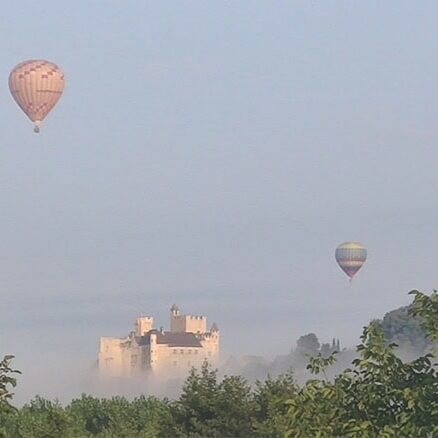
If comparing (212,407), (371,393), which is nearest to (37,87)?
(212,407)

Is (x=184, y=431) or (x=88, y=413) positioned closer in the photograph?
(x=184, y=431)

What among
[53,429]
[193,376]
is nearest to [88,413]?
[193,376]

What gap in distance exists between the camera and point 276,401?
15148 millimetres

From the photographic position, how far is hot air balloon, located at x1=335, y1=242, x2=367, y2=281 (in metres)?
112

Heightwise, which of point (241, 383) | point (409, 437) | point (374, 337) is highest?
point (241, 383)

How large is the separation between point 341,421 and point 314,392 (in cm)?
46

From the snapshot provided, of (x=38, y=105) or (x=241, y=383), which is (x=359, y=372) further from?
(x=38, y=105)

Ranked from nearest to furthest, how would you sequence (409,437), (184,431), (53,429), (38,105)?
1. (409,437)
2. (53,429)
3. (184,431)
4. (38,105)

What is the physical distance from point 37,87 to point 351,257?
142 ft

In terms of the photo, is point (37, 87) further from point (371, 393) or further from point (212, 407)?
point (371, 393)

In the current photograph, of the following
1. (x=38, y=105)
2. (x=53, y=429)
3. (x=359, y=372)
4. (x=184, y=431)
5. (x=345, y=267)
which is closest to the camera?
(x=359, y=372)

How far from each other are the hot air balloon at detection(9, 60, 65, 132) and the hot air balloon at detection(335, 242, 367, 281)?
1594 inches

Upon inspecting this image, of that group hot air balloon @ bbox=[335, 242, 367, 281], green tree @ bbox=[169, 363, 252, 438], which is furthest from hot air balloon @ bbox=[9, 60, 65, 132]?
hot air balloon @ bbox=[335, 242, 367, 281]

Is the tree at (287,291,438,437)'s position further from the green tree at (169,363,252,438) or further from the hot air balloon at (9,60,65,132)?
the hot air balloon at (9,60,65,132)
